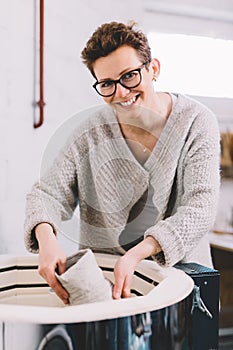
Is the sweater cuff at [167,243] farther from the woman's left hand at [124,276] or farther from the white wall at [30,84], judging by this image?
the white wall at [30,84]

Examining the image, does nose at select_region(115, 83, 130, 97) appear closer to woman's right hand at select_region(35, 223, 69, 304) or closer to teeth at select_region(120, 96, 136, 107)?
teeth at select_region(120, 96, 136, 107)

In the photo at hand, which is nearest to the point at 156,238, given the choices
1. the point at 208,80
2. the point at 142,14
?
the point at 142,14

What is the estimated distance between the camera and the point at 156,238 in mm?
967

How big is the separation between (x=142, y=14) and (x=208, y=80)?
1.50ft

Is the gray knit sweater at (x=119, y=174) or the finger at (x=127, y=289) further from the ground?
the gray knit sweater at (x=119, y=174)

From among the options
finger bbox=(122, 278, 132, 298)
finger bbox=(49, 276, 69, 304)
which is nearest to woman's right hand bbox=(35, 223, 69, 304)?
finger bbox=(49, 276, 69, 304)

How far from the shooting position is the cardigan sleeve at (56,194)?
1.09 metres

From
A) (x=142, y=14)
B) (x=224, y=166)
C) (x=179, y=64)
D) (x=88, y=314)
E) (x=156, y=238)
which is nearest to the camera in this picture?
(x=88, y=314)

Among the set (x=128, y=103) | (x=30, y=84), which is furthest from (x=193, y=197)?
(x=30, y=84)

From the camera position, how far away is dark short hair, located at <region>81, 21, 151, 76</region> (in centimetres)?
111

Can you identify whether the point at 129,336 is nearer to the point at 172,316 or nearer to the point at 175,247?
the point at 172,316

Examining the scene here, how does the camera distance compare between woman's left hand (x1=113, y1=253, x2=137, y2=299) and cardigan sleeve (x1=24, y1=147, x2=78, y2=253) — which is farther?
cardigan sleeve (x1=24, y1=147, x2=78, y2=253)

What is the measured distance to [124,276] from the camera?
0.91m

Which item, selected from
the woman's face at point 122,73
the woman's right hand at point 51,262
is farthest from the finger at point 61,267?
the woman's face at point 122,73
